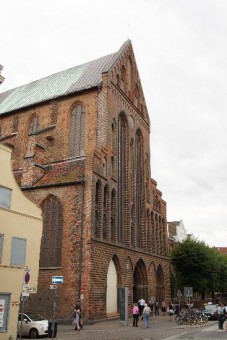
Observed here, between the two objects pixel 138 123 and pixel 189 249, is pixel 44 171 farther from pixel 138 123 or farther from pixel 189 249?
pixel 189 249

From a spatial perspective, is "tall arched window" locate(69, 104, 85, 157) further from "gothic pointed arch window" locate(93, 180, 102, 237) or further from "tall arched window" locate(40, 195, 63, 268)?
"tall arched window" locate(40, 195, 63, 268)

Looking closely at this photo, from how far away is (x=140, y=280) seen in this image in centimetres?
3369

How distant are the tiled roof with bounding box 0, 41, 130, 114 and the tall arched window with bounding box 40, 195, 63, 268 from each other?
1160 centimetres

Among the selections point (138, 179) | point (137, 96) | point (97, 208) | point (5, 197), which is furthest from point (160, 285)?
point (5, 197)

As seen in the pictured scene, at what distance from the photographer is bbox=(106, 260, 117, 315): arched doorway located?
89.2 feet

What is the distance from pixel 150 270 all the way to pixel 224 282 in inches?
1000

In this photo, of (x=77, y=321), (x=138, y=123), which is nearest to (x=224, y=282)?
(x=138, y=123)

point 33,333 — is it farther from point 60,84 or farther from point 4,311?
point 60,84

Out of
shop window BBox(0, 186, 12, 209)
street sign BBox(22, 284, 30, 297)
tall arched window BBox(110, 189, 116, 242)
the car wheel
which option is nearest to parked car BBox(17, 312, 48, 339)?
the car wheel

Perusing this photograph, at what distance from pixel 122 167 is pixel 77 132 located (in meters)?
5.13

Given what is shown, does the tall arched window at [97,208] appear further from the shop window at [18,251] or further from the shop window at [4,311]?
the shop window at [4,311]

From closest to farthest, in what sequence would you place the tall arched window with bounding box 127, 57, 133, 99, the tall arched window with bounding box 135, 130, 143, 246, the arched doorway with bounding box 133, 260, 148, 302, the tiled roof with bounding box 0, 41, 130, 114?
the arched doorway with bounding box 133, 260, 148, 302 → the tall arched window with bounding box 135, 130, 143, 246 → the tiled roof with bounding box 0, 41, 130, 114 → the tall arched window with bounding box 127, 57, 133, 99

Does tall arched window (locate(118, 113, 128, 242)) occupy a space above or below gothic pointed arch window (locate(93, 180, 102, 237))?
above

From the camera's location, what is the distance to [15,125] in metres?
37.8
